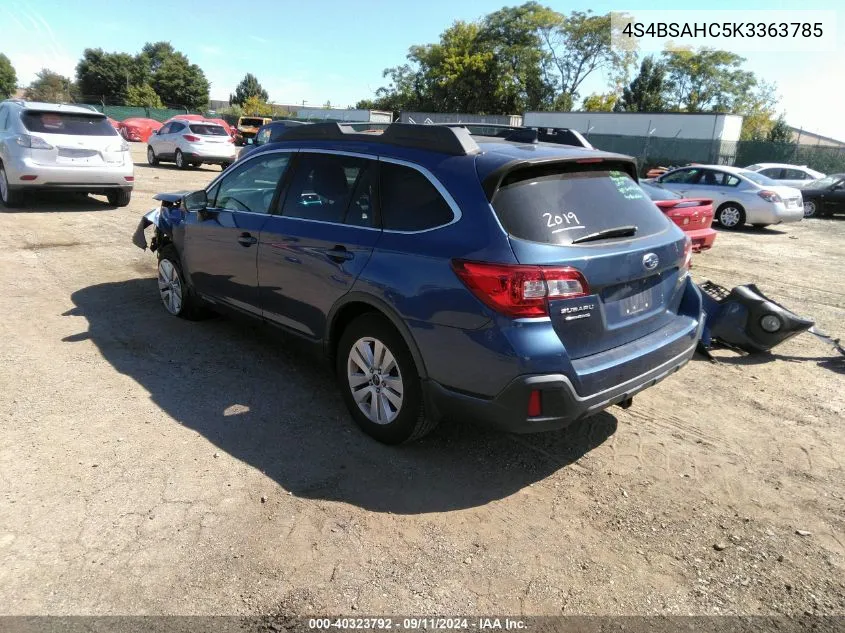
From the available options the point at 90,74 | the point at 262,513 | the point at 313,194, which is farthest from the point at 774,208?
the point at 90,74

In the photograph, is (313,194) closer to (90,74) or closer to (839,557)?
(839,557)

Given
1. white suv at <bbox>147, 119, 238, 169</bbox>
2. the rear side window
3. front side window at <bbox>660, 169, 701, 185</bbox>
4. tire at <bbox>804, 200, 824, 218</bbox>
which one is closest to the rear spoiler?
the rear side window

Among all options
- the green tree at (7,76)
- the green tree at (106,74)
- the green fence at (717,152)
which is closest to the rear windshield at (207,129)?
the green fence at (717,152)

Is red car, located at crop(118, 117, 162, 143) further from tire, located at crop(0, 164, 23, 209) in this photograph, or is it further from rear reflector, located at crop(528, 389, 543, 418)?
rear reflector, located at crop(528, 389, 543, 418)

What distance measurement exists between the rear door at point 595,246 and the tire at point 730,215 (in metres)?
12.3

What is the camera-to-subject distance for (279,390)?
4492 millimetres

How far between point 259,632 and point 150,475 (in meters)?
1.34

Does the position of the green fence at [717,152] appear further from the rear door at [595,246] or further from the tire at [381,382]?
the tire at [381,382]

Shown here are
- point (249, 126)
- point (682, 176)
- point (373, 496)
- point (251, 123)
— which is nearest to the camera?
point (373, 496)

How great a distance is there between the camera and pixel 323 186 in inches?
163

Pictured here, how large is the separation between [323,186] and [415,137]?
83 cm

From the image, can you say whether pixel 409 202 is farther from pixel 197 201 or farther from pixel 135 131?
pixel 135 131

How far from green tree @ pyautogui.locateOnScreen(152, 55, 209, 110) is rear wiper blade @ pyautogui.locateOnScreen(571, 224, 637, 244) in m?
78.2

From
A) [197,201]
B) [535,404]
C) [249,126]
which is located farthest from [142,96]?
[535,404]
